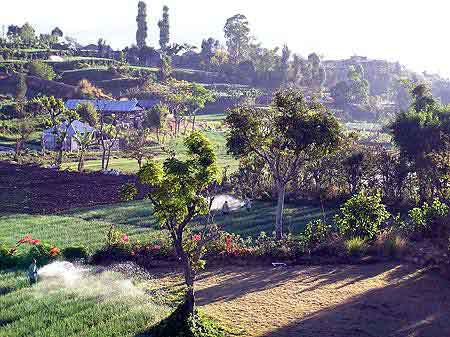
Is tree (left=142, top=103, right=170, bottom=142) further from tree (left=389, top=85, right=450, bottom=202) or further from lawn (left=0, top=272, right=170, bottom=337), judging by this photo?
lawn (left=0, top=272, right=170, bottom=337)

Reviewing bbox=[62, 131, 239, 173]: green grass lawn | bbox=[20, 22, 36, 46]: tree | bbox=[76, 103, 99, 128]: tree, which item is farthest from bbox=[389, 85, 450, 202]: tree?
bbox=[20, 22, 36, 46]: tree

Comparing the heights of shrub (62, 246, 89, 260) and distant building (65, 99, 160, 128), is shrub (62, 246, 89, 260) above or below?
below

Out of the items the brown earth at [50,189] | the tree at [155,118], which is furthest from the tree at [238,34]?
the brown earth at [50,189]

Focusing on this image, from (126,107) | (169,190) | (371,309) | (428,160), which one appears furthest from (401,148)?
(126,107)

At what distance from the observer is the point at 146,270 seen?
16141mm

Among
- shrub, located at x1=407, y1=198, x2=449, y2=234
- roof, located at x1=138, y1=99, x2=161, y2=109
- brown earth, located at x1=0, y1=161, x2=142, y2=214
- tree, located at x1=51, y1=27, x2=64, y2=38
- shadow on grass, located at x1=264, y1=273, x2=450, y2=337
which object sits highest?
tree, located at x1=51, y1=27, x2=64, y2=38

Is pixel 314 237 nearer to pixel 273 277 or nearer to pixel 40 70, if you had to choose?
pixel 273 277

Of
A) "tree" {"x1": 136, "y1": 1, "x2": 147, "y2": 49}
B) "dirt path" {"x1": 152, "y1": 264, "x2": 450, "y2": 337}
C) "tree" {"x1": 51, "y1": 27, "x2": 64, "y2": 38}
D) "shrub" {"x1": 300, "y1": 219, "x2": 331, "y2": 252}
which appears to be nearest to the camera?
"dirt path" {"x1": 152, "y1": 264, "x2": 450, "y2": 337}

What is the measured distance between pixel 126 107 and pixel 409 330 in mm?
51411

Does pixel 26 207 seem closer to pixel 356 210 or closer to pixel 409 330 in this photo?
pixel 356 210

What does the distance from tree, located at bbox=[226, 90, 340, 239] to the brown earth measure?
443 inches

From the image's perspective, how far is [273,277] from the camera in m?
15.6

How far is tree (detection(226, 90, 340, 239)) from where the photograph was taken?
61.2 ft

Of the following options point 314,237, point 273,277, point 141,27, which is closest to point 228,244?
point 273,277
